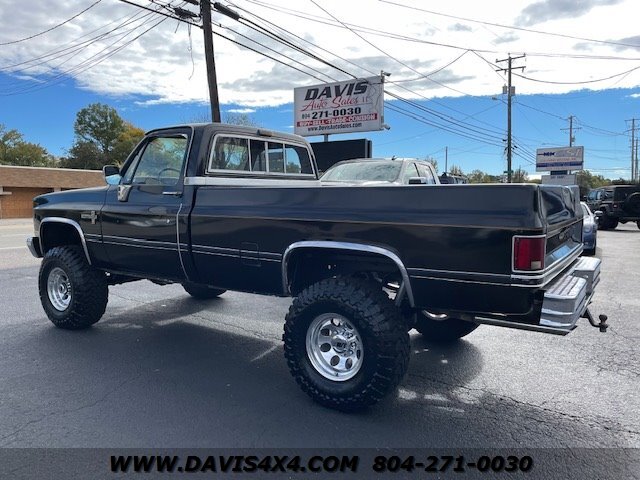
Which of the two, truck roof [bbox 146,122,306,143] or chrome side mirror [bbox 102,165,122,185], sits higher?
truck roof [bbox 146,122,306,143]

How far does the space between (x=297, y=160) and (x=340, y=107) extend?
15792mm

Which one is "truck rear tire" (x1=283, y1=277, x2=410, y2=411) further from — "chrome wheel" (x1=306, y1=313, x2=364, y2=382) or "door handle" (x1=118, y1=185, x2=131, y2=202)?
"door handle" (x1=118, y1=185, x2=131, y2=202)

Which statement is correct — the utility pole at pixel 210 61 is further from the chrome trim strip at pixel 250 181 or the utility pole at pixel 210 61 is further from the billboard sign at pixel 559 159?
the billboard sign at pixel 559 159

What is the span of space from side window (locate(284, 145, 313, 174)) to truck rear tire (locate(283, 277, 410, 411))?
215 centimetres

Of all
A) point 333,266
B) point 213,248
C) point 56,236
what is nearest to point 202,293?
point 56,236

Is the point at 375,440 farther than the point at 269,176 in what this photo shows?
No

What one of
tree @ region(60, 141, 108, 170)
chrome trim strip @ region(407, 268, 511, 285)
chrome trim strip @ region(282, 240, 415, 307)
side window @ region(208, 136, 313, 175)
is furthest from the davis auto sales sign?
tree @ region(60, 141, 108, 170)

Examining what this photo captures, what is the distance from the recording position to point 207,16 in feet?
47.6

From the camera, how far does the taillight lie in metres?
2.77

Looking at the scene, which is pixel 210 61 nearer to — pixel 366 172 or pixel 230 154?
pixel 366 172

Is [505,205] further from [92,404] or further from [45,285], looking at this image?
[45,285]

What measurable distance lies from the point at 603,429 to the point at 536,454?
62cm

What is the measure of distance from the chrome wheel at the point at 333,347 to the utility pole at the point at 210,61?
12362mm

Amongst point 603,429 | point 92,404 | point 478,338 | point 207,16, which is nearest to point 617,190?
point 207,16
